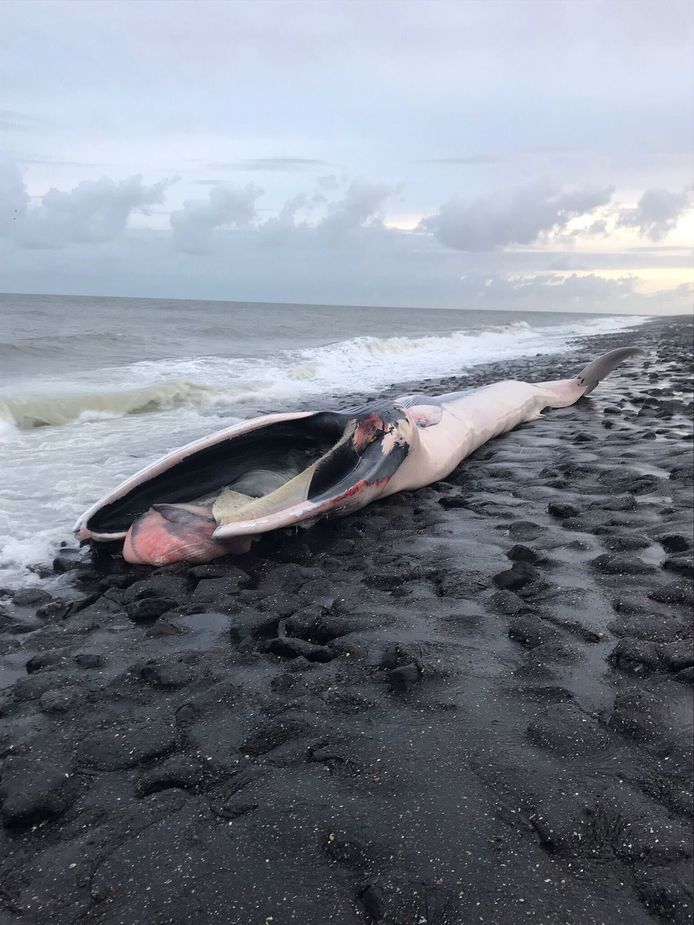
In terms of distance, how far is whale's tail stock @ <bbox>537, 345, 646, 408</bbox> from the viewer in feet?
33.3

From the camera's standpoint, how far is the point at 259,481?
5266 millimetres

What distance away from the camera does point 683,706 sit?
8.73 ft

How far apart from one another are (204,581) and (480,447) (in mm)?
4323

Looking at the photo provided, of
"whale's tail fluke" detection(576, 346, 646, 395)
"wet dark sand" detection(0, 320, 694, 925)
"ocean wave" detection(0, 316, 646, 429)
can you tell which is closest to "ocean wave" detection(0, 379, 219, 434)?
"ocean wave" detection(0, 316, 646, 429)

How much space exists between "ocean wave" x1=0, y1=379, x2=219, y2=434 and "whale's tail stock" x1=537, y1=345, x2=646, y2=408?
6581mm

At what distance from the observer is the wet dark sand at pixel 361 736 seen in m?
1.96

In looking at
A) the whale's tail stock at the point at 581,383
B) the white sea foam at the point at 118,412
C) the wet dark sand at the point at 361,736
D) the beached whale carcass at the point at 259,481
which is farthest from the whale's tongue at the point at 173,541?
the whale's tail stock at the point at 581,383

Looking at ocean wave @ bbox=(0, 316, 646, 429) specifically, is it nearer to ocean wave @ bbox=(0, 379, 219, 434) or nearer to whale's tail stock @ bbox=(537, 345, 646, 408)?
ocean wave @ bbox=(0, 379, 219, 434)

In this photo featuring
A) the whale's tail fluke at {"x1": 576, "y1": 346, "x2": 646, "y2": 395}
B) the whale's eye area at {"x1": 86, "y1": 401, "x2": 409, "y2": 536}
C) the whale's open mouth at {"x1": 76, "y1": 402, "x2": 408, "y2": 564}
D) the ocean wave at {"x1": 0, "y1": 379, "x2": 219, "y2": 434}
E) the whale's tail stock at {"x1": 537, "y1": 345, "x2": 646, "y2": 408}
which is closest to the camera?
the whale's open mouth at {"x1": 76, "y1": 402, "x2": 408, "y2": 564}

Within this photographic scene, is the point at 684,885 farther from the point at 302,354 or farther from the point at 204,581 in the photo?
the point at 302,354

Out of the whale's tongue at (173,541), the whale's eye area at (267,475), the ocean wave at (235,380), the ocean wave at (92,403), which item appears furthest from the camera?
the ocean wave at (235,380)

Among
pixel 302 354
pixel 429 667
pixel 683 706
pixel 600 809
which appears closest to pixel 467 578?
pixel 429 667

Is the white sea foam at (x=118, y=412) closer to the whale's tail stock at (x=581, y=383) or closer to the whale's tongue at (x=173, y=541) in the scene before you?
the whale's tongue at (x=173, y=541)

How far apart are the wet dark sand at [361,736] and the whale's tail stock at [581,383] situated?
18.9 feet
